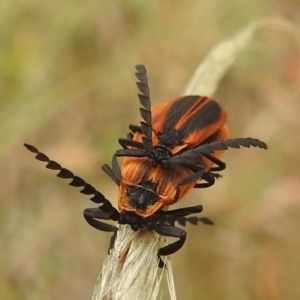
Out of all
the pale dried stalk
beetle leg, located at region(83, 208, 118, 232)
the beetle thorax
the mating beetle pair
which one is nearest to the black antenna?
the mating beetle pair

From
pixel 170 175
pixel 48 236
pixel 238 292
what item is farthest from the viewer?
pixel 48 236

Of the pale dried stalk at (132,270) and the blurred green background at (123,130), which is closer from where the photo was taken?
the pale dried stalk at (132,270)

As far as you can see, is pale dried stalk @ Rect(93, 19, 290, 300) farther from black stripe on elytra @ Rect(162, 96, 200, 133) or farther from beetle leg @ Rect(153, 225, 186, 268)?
black stripe on elytra @ Rect(162, 96, 200, 133)

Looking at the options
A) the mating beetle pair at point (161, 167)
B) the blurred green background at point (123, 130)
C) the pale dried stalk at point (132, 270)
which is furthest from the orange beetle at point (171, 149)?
the blurred green background at point (123, 130)

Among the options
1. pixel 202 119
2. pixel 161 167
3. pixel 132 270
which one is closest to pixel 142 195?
pixel 161 167

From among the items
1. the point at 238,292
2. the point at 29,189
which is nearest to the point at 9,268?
the point at 29,189

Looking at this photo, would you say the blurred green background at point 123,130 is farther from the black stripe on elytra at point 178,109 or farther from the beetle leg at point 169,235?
the beetle leg at point 169,235

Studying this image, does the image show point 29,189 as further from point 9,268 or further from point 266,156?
point 266,156
